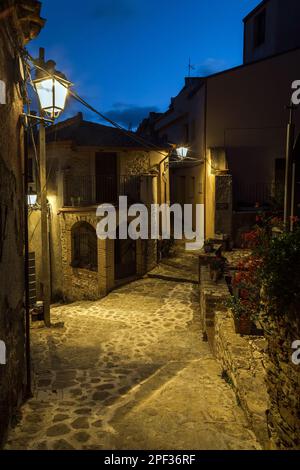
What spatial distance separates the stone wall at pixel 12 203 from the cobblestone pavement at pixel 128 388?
25.8 inches

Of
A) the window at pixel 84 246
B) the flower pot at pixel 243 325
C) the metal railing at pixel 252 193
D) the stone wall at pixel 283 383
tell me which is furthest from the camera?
the metal railing at pixel 252 193

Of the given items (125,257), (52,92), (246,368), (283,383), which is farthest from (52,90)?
(125,257)

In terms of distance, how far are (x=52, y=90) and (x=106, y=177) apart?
9986 mm

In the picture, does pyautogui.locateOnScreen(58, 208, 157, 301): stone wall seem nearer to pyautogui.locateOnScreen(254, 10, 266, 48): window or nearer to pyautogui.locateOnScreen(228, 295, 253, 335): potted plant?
pyautogui.locateOnScreen(228, 295, 253, 335): potted plant

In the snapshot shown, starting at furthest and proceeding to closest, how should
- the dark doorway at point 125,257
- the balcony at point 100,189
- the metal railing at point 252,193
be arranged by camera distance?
the dark doorway at point 125,257 → the metal railing at point 252,193 → the balcony at point 100,189

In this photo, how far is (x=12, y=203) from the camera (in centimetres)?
522

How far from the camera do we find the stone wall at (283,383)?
3.75 metres

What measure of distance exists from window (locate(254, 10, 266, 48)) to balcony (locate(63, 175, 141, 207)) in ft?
39.8

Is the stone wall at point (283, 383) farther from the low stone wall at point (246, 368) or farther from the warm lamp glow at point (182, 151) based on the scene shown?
the warm lamp glow at point (182, 151)

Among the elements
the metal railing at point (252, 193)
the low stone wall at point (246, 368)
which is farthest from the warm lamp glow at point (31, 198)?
the metal railing at point (252, 193)

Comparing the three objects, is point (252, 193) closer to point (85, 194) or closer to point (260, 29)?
point (85, 194)

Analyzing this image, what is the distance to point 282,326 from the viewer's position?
4059mm

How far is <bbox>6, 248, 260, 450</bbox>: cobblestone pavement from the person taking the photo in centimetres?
465

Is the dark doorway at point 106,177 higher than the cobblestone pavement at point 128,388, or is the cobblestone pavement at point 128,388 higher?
the dark doorway at point 106,177
